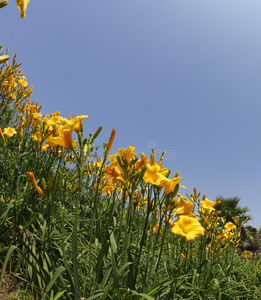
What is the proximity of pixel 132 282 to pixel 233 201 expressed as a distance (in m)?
12.2

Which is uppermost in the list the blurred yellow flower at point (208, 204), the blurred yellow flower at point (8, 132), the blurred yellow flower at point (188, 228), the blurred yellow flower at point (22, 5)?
the blurred yellow flower at point (8, 132)

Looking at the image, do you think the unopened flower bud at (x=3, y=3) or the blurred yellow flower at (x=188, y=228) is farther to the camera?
the blurred yellow flower at (x=188, y=228)

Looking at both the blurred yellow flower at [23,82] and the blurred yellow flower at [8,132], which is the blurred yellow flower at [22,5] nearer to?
the blurred yellow flower at [8,132]

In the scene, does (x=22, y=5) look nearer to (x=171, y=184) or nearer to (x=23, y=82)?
(x=171, y=184)

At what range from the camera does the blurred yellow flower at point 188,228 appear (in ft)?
4.57

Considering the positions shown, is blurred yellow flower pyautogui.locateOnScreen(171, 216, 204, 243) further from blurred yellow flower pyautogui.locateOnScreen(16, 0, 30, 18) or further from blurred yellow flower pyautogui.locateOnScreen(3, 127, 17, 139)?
blurred yellow flower pyautogui.locateOnScreen(3, 127, 17, 139)

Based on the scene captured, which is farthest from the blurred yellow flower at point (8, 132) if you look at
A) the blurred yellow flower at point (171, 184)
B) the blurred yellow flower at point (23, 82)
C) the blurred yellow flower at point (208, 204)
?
the blurred yellow flower at point (208, 204)

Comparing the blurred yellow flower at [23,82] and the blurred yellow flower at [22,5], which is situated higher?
the blurred yellow flower at [23,82]

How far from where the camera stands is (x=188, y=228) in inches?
59.3

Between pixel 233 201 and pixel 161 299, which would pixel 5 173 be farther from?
pixel 233 201

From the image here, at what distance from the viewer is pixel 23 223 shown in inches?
94.3

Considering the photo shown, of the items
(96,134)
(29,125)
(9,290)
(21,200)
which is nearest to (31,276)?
(9,290)

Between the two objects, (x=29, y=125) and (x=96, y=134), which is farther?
(x=29, y=125)

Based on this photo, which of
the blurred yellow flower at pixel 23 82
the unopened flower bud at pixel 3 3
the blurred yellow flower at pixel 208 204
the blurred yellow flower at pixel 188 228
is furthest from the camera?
the blurred yellow flower at pixel 23 82
